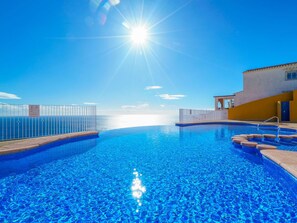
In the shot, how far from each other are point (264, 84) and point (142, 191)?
2063cm

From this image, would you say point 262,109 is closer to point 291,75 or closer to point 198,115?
point 291,75

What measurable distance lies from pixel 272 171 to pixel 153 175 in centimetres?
316

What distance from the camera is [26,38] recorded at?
9133 mm

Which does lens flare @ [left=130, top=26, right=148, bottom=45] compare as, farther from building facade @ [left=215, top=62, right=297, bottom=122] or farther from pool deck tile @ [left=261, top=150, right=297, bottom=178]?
building facade @ [left=215, top=62, right=297, bottom=122]

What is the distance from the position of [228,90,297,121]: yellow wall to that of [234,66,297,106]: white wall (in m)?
2.72

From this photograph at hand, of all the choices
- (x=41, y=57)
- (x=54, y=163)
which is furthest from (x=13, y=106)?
(x=41, y=57)

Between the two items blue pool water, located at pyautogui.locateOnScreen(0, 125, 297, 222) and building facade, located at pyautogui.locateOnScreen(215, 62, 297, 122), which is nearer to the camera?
blue pool water, located at pyautogui.locateOnScreen(0, 125, 297, 222)

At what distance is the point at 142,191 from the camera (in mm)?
2797

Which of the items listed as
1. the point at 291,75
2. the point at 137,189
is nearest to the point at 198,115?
the point at 291,75

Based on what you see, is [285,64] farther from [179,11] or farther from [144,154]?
[144,154]

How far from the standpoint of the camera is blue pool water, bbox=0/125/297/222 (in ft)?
6.96

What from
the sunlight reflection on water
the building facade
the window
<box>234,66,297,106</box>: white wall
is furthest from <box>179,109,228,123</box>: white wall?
the sunlight reflection on water

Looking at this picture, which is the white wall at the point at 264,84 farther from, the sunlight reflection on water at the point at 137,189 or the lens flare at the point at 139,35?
the sunlight reflection on water at the point at 137,189

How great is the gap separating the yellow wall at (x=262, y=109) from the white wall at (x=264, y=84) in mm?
2719
